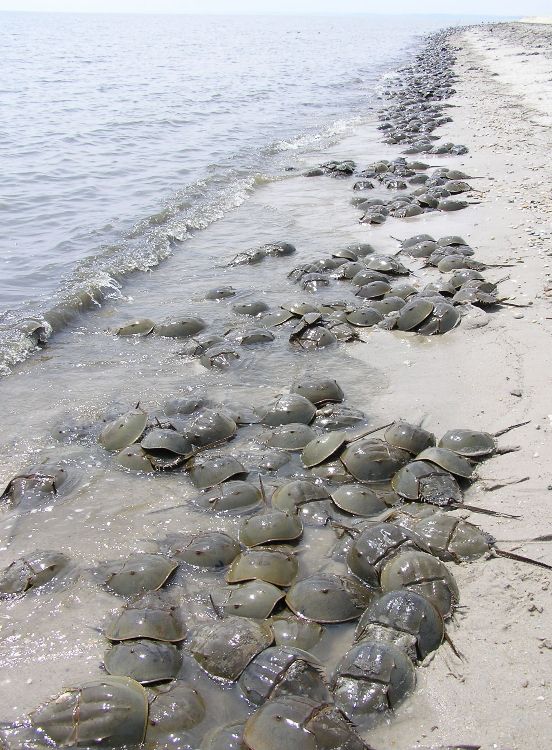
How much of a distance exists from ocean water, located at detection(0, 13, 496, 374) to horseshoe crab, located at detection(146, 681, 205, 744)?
11.4ft

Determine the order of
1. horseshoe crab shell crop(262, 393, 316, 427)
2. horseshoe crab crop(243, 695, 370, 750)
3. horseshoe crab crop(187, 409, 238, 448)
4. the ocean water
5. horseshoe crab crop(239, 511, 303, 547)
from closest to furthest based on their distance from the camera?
horseshoe crab crop(243, 695, 370, 750) → horseshoe crab crop(239, 511, 303, 547) → horseshoe crab crop(187, 409, 238, 448) → horseshoe crab shell crop(262, 393, 316, 427) → the ocean water

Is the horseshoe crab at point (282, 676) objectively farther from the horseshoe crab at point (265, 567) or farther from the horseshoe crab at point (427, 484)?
the horseshoe crab at point (427, 484)

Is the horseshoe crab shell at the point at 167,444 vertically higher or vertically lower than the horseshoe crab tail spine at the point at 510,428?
higher

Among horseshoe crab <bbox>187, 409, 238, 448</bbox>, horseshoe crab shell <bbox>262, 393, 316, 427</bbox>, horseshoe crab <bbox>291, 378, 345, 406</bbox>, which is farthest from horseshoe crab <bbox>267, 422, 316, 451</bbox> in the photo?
horseshoe crab <bbox>291, 378, 345, 406</bbox>

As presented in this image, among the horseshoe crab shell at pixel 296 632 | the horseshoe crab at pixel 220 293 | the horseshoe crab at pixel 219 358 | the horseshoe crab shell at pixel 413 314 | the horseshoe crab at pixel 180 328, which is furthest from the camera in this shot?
the horseshoe crab at pixel 220 293

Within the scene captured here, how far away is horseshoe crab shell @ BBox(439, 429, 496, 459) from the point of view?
3.47 m

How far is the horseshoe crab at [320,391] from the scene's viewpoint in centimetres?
413

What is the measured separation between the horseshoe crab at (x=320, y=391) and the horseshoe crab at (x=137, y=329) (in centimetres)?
183

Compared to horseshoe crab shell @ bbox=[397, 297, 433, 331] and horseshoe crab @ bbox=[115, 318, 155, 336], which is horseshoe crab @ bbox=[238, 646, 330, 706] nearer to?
horseshoe crab shell @ bbox=[397, 297, 433, 331]

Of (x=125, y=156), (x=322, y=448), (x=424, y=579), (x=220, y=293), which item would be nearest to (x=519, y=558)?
(x=424, y=579)

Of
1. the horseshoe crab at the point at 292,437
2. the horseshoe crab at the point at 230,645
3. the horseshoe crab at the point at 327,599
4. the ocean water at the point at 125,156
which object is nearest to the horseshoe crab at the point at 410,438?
the horseshoe crab at the point at 292,437

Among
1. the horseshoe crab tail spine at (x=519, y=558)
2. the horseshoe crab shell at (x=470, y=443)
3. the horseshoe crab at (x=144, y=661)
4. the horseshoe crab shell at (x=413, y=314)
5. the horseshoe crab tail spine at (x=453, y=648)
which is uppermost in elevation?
the horseshoe crab shell at (x=413, y=314)

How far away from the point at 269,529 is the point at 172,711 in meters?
0.95

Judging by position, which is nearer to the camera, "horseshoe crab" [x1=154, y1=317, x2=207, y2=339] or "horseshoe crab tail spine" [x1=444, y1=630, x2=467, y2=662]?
"horseshoe crab tail spine" [x1=444, y1=630, x2=467, y2=662]
